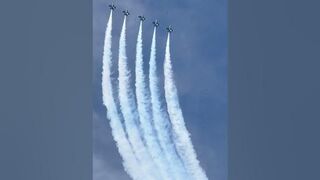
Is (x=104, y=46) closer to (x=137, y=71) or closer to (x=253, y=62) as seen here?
(x=137, y=71)

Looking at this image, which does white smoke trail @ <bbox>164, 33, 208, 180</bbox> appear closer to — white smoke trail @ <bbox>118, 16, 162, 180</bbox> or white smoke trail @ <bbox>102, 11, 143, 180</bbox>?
white smoke trail @ <bbox>118, 16, 162, 180</bbox>

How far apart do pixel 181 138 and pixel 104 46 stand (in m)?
6.75

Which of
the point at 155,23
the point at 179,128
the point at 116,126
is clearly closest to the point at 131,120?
the point at 116,126

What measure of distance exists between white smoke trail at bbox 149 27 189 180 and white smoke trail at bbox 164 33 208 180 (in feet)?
1.13

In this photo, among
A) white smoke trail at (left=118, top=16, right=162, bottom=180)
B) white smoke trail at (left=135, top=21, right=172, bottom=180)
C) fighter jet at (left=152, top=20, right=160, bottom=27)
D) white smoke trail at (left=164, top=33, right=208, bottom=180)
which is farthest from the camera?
fighter jet at (left=152, top=20, right=160, bottom=27)

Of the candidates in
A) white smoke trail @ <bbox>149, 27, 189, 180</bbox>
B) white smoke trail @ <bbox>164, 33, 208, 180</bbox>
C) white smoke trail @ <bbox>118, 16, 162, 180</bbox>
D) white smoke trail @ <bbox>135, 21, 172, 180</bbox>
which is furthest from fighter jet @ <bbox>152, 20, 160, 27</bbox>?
white smoke trail @ <bbox>118, 16, 162, 180</bbox>

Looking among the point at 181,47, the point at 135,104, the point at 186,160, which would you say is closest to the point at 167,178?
the point at 186,160

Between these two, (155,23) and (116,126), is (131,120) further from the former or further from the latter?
(155,23)

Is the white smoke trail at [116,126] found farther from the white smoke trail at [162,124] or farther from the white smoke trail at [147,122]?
the white smoke trail at [162,124]

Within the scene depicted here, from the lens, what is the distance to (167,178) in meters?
38.4

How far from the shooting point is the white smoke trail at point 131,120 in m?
37.8

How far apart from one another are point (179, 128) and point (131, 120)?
2.84 metres

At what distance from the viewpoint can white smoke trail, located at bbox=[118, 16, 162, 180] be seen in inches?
1487

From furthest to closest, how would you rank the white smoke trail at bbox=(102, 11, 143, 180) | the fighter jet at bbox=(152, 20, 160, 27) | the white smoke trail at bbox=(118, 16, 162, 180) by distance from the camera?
the fighter jet at bbox=(152, 20, 160, 27), the white smoke trail at bbox=(118, 16, 162, 180), the white smoke trail at bbox=(102, 11, 143, 180)
